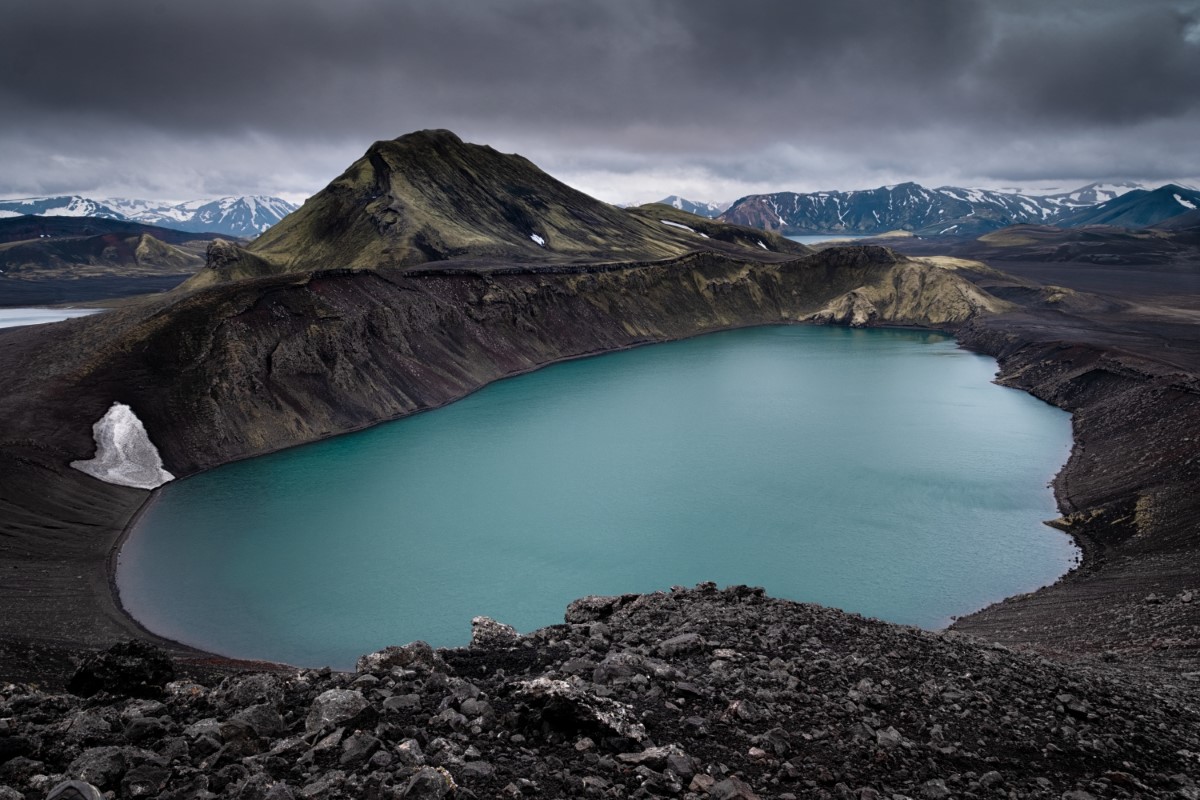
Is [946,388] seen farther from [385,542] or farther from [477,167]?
[477,167]

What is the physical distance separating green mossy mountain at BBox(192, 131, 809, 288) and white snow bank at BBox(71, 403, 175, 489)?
50.5m

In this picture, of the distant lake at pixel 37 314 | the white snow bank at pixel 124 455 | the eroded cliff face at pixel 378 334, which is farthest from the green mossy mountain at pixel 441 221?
the white snow bank at pixel 124 455

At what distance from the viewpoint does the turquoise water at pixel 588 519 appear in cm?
2844

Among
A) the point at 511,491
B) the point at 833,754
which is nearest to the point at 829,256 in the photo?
the point at 511,491

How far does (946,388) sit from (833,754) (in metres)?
72.0

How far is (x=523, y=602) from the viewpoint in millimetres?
28141

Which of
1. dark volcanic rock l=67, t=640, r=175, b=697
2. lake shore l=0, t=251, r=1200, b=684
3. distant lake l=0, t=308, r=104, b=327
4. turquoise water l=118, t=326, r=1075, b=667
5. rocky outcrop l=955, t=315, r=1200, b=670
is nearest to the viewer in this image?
dark volcanic rock l=67, t=640, r=175, b=697

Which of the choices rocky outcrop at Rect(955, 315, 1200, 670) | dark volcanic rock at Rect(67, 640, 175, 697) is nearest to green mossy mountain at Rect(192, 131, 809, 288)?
rocky outcrop at Rect(955, 315, 1200, 670)

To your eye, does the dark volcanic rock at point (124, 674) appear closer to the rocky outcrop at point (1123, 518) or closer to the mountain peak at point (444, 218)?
the rocky outcrop at point (1123, 518)

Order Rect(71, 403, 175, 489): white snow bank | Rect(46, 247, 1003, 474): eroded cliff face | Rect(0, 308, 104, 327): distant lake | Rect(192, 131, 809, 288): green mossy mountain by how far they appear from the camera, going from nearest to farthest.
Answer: Rect(71, 403, 175, 489): white snow bank
Rect(46, 247, 1003, 474): eroded cliff face
Rect(192, 131, 809, 288): green mossy mountain
Rect(0, 308, 104, 327): distant lake

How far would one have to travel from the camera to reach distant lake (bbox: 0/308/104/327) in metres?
117

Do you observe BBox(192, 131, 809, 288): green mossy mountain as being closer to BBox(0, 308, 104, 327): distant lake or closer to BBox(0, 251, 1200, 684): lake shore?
BBox(0, 308, 104, 327): distant lake

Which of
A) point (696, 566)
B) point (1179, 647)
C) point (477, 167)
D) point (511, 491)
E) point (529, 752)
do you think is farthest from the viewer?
point (477, 167)

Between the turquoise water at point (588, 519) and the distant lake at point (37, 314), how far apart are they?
9727cm
